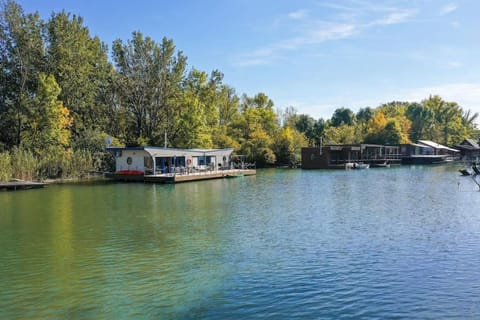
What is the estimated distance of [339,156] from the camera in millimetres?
63875

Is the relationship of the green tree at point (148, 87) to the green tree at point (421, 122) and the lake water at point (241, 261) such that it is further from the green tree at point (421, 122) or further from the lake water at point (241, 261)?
the green tree at point (421, 122)

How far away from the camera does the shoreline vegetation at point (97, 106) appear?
131 feet

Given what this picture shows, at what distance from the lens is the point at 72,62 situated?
148 ft

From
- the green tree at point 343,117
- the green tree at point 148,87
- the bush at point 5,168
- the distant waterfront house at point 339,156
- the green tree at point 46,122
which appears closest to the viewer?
the bush at point 5,168

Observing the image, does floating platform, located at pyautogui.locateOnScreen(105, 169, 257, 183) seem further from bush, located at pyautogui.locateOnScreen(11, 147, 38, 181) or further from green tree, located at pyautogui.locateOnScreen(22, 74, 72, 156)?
bush, located at pyautogui.locateOnScreen(11, 147, 38, 181)

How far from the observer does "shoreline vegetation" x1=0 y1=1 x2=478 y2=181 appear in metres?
40.0

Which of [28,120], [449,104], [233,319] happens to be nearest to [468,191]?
[233,319]

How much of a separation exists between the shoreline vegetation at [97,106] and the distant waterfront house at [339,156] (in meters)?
5.25

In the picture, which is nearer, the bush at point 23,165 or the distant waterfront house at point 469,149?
the bush at point 23,165

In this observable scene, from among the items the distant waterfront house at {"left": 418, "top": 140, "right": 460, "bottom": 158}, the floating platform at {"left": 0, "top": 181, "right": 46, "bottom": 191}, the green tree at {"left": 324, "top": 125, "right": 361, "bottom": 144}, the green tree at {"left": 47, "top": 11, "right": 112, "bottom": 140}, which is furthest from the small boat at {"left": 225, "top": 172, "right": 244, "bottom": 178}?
the distant waterfront house at {"left": 418, "top": 140, "right": 460, "bottom": 158}

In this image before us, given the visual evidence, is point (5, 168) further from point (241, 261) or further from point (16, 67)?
point (241, 261)

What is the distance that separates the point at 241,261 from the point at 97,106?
4328 cm

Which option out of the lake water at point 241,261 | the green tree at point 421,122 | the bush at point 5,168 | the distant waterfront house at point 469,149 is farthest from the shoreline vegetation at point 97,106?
the distant waterfront house at point 469,149

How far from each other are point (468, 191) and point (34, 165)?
111 ft
